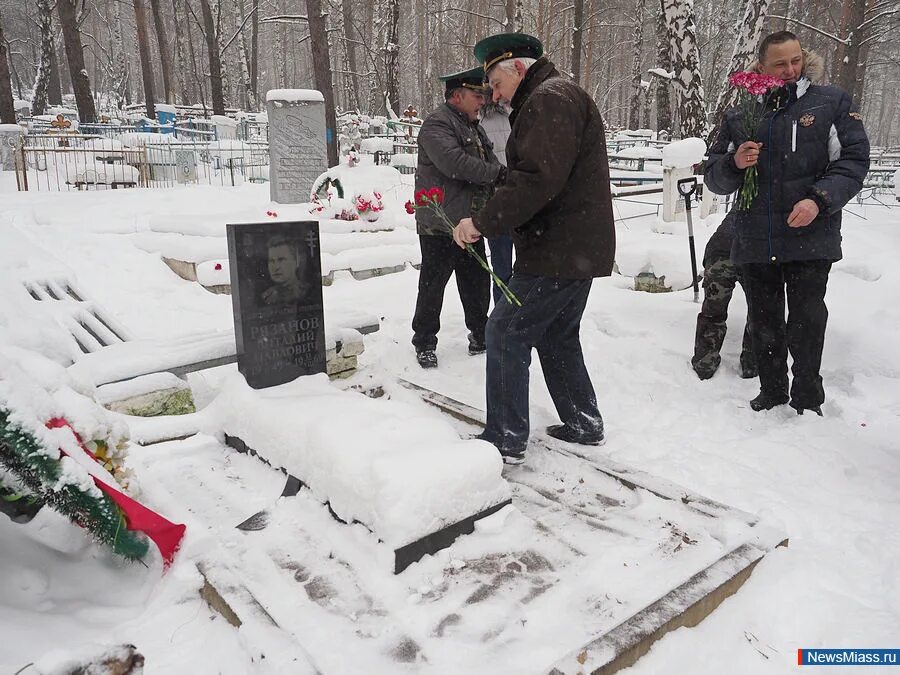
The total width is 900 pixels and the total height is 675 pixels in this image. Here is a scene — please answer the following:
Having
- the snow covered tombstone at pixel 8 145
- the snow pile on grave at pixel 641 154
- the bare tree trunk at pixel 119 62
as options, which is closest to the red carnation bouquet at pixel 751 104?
the snow pile on grave at pixel 641 154

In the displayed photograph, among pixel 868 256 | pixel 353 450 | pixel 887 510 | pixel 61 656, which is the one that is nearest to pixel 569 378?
pixel 353 450

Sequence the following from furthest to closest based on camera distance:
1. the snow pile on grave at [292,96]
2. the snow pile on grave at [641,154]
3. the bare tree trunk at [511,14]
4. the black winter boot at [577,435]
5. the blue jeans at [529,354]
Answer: the bare tree trunk at [511,14] → the snow pile on grave at [641,154] → the snow pile on grave at [292,96] → the black winter boot at [577,435] → the blue jeans at [529,354]

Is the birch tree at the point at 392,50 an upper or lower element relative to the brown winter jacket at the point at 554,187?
upper

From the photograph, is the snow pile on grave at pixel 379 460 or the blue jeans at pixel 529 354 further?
the blue jeans at pixel 529 354

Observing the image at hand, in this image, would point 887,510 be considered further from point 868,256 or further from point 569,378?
point 868,256

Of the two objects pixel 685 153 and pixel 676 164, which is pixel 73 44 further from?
pixel 685 153

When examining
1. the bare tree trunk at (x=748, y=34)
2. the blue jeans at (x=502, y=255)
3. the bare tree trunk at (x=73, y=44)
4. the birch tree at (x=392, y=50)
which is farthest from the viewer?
the birch tree at (x=392, y=50)

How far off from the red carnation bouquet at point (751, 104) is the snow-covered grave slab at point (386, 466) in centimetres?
209

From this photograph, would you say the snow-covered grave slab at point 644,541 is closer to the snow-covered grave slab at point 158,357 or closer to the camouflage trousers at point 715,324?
the camouflage trousers at point 715,324

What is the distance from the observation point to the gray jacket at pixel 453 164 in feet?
13.3

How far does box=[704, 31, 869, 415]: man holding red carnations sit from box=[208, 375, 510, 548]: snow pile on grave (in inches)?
77.5

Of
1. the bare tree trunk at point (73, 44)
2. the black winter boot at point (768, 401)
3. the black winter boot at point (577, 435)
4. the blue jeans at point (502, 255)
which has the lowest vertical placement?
the black winter boot at point (577, 435)

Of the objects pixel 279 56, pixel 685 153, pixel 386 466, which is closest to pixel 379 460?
pixel 386 466

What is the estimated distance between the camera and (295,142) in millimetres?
10477
